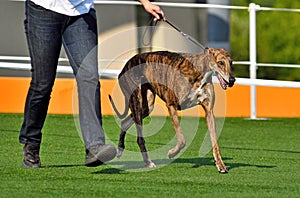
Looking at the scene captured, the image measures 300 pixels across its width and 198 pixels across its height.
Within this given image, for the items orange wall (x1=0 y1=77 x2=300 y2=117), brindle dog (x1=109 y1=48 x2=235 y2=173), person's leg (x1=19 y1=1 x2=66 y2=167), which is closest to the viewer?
person's leg (x1=19 y1=1 x2=66 y2=167)

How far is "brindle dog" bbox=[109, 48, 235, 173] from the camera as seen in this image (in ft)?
28.7

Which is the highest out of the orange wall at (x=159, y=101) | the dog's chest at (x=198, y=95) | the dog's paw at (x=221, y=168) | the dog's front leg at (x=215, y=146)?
the dog's chest at (x=198, y=95)

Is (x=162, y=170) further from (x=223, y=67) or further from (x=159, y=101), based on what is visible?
(x=159, y=101)

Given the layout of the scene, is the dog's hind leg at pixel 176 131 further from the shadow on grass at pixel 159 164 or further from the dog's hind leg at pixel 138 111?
the dog's hind leg at pixel 138 111

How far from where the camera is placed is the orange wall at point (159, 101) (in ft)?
45.5

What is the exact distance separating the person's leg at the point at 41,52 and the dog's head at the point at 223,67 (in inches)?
49.0

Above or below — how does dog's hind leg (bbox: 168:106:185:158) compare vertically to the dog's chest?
below

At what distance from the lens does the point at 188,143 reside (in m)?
10.6

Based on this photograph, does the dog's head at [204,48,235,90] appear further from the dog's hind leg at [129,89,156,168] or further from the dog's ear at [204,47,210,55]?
the dog's hind leg at [129,89,156,168]

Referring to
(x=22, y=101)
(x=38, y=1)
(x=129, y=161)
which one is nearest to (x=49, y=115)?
(x=22, y=101)

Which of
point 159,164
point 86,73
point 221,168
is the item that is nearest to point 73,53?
point 86,73

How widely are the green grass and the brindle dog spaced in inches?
12.8

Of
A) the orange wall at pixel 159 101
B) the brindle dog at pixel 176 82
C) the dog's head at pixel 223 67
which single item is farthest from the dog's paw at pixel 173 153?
the orange wall at pixel 159 101

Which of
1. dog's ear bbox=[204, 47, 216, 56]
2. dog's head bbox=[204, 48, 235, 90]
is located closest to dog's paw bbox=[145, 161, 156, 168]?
dog's head bbox=[204, 48, 235, 90]
